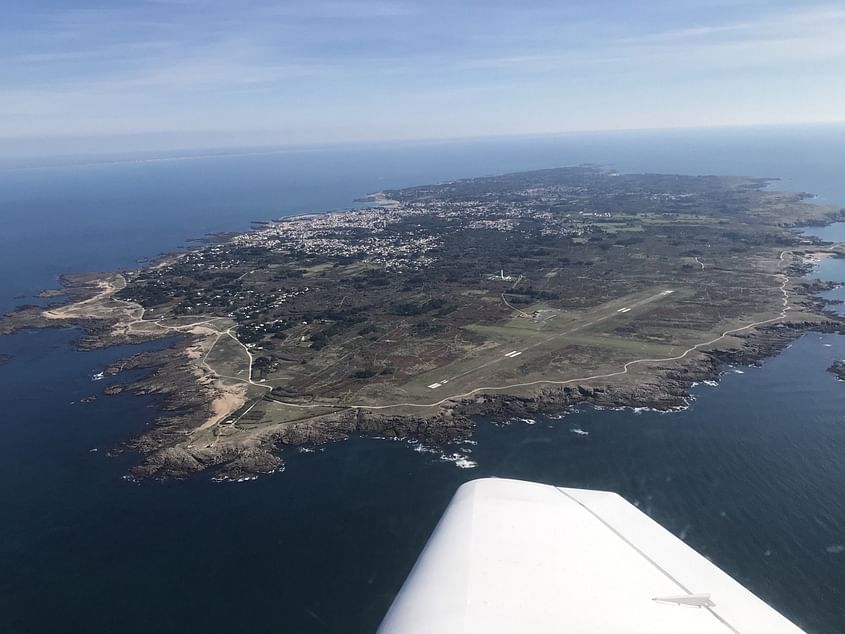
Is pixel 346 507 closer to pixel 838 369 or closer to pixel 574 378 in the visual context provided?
pixel 574 378

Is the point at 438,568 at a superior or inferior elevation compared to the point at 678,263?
superior

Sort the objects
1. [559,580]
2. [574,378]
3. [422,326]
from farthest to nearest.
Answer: [422,326] < [574,378] < [559,580]

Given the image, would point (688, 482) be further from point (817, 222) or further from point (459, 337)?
point (817, 222)

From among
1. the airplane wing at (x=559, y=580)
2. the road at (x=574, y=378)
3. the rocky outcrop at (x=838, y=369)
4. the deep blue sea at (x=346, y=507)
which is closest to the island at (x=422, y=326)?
the road at (x=574, y=378)

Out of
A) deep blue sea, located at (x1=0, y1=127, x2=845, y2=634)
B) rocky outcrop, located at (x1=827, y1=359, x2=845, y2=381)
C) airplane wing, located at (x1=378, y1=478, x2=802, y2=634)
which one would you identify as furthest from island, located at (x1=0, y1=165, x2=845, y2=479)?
airplane wing, located at (x1=378, y1=478, x2=802, y2=634)

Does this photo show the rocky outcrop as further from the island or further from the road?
the road

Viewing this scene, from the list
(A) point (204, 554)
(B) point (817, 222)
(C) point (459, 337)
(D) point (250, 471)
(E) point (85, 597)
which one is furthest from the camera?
(B) point (817, 222)

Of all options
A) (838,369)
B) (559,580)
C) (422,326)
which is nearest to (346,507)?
(559,580)

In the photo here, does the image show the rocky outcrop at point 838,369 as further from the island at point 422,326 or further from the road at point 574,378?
the road at point 574,378

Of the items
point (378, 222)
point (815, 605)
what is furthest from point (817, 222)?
point (815, 605)
